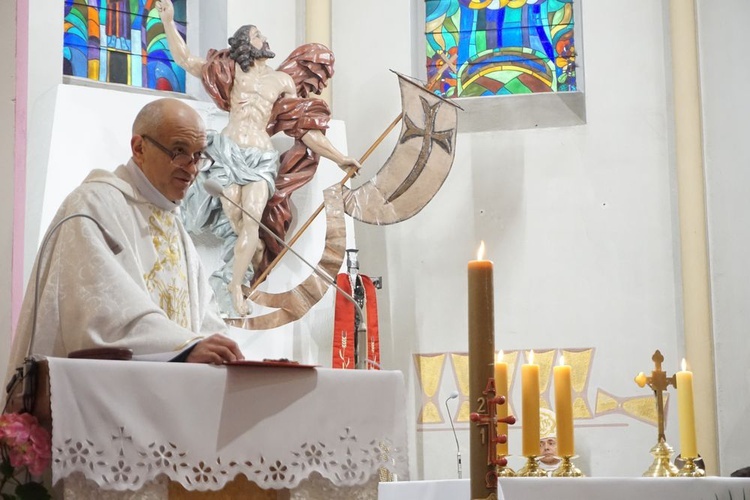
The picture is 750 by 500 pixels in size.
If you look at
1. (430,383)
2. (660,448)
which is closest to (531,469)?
(660,448)

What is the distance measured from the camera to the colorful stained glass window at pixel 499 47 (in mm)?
8445

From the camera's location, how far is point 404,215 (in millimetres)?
7004

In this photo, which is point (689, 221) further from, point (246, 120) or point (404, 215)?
point (246, 120)

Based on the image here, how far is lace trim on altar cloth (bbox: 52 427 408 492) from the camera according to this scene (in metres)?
2.54

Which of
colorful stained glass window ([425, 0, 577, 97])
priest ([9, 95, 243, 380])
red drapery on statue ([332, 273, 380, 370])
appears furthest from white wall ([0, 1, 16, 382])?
colorful stained glass window ([425, 0, 577, 97])

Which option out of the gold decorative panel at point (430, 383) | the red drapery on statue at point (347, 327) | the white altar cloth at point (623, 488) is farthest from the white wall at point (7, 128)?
the gold decorative panel at point (430, 383)

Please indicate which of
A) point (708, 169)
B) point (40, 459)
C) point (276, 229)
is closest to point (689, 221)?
point (708, 169)

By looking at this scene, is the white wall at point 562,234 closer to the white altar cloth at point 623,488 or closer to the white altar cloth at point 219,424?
the white altar cloth at point 623,488

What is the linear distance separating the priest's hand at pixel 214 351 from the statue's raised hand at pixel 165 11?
182 inches

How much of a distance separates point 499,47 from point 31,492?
6534 millimetres

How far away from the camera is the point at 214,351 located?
2779mm

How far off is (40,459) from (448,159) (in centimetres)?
475

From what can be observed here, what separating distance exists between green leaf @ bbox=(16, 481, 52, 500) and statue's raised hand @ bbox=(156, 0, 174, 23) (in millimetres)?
4900

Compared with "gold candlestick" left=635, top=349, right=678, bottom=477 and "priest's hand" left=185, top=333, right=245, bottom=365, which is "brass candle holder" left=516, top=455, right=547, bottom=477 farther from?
"priest's hand" left=185, top=333, right=245, bottom=365
